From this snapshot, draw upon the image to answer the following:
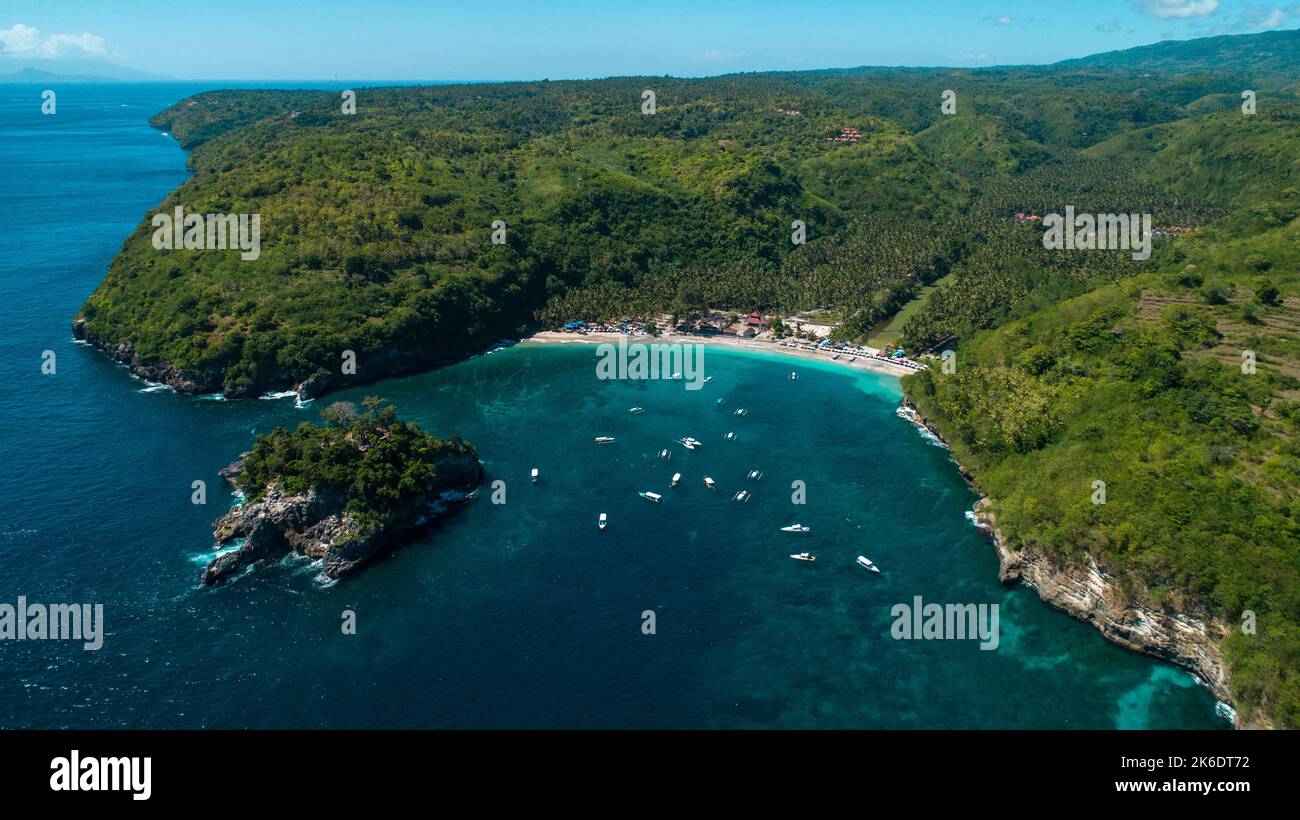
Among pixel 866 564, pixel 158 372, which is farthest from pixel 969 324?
pixel 158 372

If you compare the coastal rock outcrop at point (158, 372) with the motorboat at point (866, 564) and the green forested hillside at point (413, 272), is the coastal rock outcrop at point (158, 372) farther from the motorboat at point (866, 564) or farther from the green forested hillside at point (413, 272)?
the motorboat at point (866, 564)

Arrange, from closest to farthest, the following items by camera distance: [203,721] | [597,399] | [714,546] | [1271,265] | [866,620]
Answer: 1. [203,721]
2. [866,620]
3. [714,546]
4. [597,399]
5. [1271,265]

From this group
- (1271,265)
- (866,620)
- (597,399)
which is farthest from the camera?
(1271,265)

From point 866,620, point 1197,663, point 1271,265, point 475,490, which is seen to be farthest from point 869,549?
point 1271,265

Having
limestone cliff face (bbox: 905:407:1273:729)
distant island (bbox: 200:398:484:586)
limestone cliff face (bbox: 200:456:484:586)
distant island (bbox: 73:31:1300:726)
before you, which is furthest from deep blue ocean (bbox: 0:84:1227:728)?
distant island (bbox: 73:31:1300:726)

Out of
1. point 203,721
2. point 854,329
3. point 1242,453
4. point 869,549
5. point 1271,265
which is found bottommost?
point 203,721

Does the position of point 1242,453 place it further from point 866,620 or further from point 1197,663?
point 866,620
